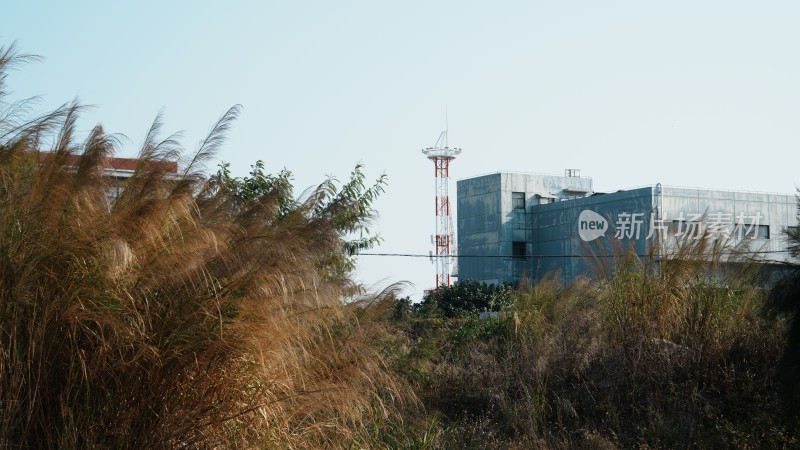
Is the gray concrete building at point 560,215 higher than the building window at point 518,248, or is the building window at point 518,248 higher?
the gray concrete building at point 560,215

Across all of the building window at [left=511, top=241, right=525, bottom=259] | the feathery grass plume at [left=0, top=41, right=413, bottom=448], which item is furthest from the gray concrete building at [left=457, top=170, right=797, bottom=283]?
the feathery grass plume at [left=0, top=41, right=413, bottom=448]

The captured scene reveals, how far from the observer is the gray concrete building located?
51.1 meters

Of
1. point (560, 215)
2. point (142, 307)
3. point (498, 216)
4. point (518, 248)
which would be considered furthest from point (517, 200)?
point (142, 307)

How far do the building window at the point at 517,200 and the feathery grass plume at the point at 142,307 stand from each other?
2098 inches

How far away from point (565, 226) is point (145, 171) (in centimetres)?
5110

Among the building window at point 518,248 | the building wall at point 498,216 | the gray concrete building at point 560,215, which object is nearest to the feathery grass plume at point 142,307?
the gray concrete building at point 560,215

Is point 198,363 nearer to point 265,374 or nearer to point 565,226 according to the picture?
point 265,374

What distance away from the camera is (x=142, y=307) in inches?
202

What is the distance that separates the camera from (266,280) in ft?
17.7

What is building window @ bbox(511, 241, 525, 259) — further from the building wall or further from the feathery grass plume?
the feathery grass plume

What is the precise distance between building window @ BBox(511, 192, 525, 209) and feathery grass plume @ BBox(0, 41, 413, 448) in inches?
2098

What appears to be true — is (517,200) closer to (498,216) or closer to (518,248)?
(498,216)

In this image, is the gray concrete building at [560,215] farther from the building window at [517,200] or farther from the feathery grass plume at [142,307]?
the feathery grass plume at [142,307]

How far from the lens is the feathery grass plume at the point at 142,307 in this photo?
4.98m
